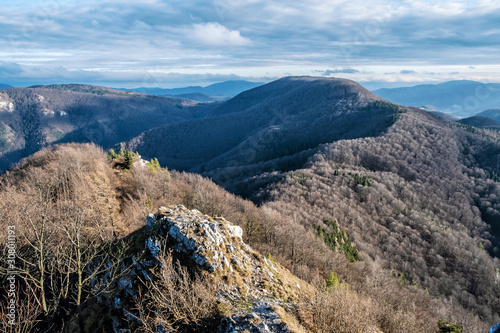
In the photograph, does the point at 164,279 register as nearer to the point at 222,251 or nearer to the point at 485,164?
the point at 222,251

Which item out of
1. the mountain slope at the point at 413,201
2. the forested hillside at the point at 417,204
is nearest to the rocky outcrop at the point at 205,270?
the mountain slope at the point at 413,201

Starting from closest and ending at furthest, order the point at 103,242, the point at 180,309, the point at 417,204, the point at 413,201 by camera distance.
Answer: the point at 180,309 < the point at 103,242 < the point at 417,204 < the point at 413,201

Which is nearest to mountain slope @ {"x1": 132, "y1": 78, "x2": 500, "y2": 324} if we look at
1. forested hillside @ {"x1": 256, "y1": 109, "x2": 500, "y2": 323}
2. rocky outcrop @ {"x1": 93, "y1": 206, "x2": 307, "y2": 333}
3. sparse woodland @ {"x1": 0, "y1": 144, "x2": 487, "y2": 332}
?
forested hillside @ {"x1": 256, "y1": 109, "x2": 500, "y2": 323}

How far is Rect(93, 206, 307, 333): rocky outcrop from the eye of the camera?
17188 millimetres

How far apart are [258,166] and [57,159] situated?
15281cm

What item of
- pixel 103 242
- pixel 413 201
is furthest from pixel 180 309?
pixel 413 201

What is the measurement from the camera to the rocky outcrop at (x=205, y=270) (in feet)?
56.4

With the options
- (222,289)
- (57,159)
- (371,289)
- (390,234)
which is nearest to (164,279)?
(222,289)

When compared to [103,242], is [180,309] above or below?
above

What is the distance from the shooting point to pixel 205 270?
18.7 metres

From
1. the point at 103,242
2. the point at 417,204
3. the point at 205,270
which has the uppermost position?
the point at 205,270

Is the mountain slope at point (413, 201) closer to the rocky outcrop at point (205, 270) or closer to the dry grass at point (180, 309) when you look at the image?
the rocky outcrop at point (205, 270)

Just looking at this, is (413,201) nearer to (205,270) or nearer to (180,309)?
(205,270)

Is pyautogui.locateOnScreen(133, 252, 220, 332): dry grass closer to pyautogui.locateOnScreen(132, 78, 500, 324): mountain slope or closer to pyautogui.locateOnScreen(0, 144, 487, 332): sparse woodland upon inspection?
pyautogui.locateOnScreen(0, 144, 487, 332): sparse woodland
